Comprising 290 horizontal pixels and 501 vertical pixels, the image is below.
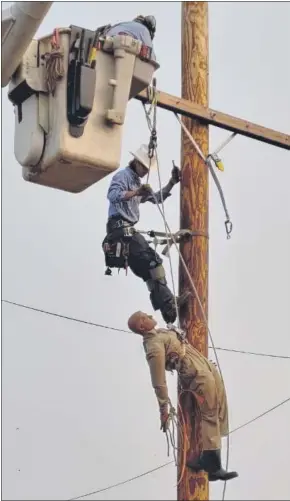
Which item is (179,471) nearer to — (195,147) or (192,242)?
(192,242)

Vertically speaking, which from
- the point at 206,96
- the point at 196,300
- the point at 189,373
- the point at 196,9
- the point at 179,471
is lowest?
the point at 179,471

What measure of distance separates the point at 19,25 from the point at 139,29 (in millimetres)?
1987

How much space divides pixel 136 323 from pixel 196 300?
0.39 meters

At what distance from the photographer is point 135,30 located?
527 centimetres

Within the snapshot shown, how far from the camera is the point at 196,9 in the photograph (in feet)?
20.4

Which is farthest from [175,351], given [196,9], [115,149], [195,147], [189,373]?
[196,9]

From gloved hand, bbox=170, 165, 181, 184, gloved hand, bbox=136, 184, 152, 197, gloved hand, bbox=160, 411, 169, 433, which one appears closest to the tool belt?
gloved hand, bbox=136, 184, 152, 197

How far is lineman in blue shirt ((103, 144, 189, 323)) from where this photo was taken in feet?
19.5

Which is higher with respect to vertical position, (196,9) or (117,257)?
(196,9)

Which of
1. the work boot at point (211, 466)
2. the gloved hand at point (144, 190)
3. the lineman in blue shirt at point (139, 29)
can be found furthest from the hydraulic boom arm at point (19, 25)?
the work boot at point (211, 466)

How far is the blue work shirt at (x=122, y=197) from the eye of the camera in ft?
19.5

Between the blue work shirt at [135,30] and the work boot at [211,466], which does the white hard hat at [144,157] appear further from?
the work boot at [211,466]

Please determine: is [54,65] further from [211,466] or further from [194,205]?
[211,466]

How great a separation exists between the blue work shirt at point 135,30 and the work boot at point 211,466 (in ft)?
7.79
